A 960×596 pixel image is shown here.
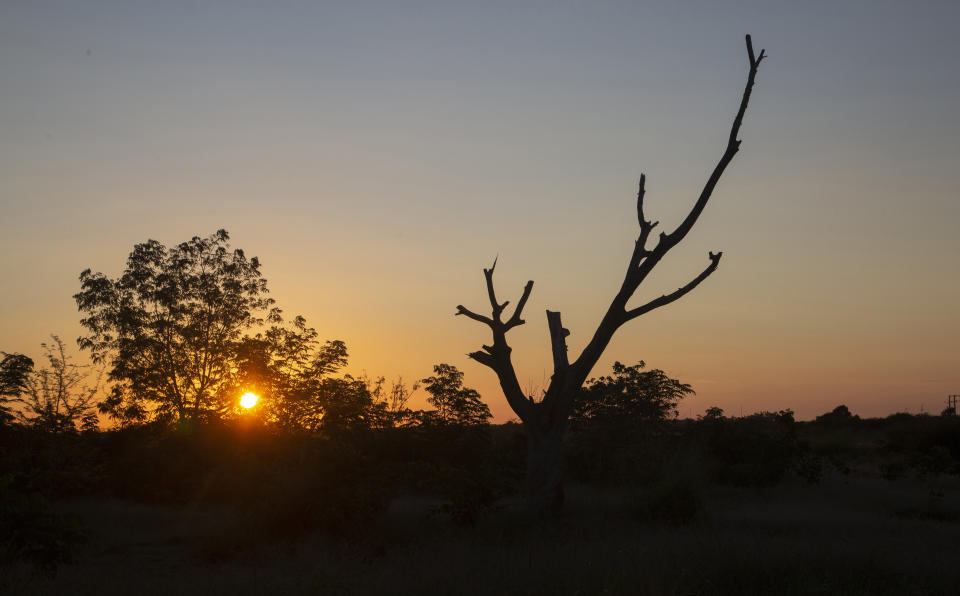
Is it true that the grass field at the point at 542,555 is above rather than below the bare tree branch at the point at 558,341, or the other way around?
below

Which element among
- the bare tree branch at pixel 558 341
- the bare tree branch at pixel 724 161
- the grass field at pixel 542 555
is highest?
the bare tree branch at pixel 724 161

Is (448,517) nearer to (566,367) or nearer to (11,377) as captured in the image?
(566,367)

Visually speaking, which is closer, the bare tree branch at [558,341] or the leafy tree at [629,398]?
the bare tree branch at [558,341]

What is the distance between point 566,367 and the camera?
59.5ft

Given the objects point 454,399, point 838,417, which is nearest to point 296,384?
point 454,399

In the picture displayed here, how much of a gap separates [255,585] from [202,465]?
15.3m

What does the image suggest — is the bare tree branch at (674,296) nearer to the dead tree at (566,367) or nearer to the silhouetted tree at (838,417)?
the dead tree at (566,367)

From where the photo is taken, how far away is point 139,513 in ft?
64.1

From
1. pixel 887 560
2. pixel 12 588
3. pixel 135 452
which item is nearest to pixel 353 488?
pixel 12 588

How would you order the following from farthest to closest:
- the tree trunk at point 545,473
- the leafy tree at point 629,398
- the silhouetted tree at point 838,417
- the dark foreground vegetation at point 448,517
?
the silhouetted tree at point 838,417, the leafy tree at point 629,398, the tree trunk at point 545,473, the dark foreground vegetation at point 448,517

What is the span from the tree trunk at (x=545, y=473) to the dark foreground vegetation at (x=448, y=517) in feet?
1.57

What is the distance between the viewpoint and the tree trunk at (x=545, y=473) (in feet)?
56.3

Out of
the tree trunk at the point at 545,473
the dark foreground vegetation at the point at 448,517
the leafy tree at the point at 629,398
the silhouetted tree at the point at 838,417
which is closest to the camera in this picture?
the dark foreground vegetation at the point at 448,517

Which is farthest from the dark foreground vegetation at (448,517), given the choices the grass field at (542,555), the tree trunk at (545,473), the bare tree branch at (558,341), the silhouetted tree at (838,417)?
the silhouetted tree at (838,417)
